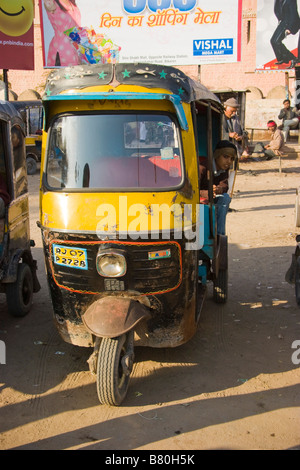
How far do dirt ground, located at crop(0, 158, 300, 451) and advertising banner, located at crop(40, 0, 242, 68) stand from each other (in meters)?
12.0

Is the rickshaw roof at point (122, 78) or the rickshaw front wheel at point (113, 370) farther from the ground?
the rickshaw roof at point (122, 78)

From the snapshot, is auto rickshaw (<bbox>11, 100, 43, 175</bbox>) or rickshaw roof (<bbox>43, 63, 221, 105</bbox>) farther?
auto rickshaw (<bbox>11, 100, 43, 175</bbox>)

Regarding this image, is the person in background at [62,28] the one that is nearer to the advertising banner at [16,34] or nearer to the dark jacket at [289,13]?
the advertising banner at [16,34]

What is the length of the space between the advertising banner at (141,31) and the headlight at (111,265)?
1365cm

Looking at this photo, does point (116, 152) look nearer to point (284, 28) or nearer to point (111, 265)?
point (111, 265)

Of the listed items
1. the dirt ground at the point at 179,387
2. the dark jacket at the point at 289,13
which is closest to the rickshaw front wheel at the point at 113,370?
the dirt ground at the point at 179,387

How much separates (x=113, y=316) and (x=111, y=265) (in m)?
0.37

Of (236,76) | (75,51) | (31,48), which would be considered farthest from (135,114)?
(236,76)

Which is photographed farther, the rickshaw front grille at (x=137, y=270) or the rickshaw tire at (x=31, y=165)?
the rickshaw tire at (x=31, y=165)

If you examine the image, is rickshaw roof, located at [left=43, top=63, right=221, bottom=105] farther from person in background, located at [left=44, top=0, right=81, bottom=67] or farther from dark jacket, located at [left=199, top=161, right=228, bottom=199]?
person in background, located at [left=44, top=0, right=81, bottom=67]

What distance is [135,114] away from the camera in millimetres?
3670

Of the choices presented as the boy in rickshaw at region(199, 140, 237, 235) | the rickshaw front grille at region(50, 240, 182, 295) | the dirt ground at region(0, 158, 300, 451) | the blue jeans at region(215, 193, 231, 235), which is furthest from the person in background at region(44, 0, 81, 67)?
the rickshaw front grille at region(50, 240, 182, 295)

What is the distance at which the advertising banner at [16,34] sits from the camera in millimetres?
12242

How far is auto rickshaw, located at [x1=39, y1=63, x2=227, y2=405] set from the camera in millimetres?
3514
